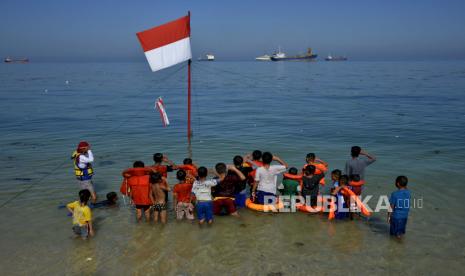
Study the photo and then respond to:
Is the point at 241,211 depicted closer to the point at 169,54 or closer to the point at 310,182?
the point at 310,182

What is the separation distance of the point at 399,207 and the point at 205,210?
3985 mm

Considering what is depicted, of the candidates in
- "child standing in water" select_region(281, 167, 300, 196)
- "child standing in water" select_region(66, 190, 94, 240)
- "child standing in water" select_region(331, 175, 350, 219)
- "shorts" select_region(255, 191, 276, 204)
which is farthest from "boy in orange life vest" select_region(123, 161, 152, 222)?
"child standing in water" select_region(331, 175, 350, 219)

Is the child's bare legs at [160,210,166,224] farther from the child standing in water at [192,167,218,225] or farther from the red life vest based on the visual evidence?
the child standing in water at [192,167,218,225]

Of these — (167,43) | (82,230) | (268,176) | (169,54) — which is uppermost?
(167,43)

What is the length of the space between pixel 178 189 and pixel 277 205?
8.08 ft

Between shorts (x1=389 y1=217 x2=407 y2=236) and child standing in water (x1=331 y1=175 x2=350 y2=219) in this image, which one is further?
child standing in water (x1=331 y1=175 x2=350 y2=219)

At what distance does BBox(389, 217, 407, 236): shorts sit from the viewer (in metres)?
7.38

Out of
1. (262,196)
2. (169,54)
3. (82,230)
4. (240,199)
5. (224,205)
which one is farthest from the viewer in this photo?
(169,54)

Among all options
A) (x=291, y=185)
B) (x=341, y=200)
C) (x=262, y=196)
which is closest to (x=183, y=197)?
(x=262, y=196)

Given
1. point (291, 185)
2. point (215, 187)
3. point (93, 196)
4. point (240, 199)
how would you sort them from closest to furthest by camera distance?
point (215, 187)
point (291, 185)
point (240, 199)
point (93, 196)

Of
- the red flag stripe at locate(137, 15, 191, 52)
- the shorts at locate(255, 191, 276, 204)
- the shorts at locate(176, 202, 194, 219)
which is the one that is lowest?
the shorts at locate(176, 202, 194, 219)

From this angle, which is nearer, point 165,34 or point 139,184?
point 139,184

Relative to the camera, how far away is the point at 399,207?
710 cm

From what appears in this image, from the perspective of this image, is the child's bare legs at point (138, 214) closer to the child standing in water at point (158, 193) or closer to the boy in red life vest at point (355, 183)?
the child standing in water at point (158, 193)
